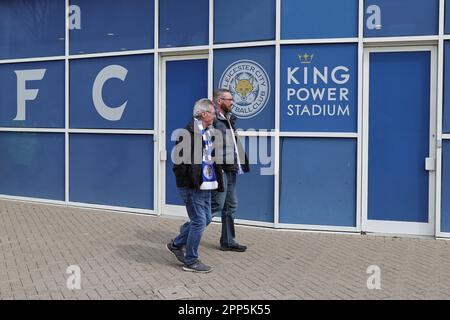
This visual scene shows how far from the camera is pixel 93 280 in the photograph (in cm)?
538

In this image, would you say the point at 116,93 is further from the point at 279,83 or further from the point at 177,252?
the point at 177,252

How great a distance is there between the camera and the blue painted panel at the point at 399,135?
727 cm

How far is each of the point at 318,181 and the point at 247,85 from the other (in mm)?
1678

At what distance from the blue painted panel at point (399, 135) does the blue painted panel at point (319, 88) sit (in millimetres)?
297

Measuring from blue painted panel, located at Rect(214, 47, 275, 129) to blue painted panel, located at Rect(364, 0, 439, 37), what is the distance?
1380 millimetres

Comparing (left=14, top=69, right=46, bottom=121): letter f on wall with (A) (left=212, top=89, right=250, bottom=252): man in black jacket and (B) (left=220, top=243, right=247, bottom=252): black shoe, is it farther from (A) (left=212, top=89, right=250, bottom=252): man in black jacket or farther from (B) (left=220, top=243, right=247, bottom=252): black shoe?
(B) (left=220, top=243, right=247, bottom=252): black shoe

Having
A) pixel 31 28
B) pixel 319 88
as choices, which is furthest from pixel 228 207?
pixel 31 28

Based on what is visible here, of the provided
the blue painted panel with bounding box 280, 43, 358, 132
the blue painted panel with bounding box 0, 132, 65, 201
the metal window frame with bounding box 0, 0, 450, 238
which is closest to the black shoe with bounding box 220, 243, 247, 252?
the metal window frame with bounding box 0, 0, 450, 238

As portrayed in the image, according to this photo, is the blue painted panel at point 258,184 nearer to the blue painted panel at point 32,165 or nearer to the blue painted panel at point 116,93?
the blue painted panel at point 116,93

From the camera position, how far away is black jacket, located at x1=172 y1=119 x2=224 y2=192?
5.50 m

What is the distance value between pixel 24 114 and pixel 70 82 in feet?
4.17

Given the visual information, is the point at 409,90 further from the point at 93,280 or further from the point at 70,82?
the point at 70,82

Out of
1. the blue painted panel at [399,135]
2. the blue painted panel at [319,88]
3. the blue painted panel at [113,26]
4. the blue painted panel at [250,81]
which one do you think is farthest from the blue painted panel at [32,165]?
the blue painted panel at [399,135]

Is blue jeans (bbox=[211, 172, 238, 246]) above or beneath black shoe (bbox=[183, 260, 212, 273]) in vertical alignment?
above
